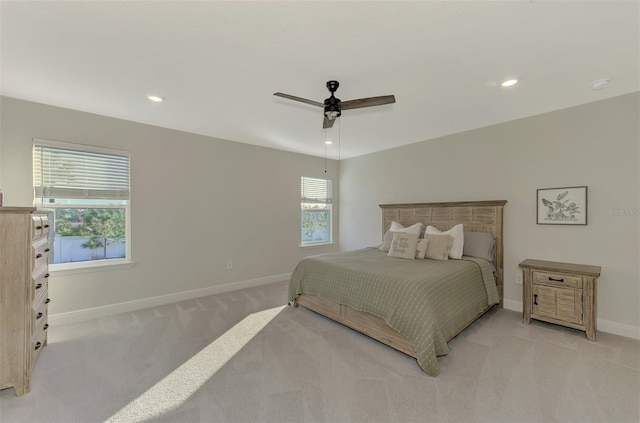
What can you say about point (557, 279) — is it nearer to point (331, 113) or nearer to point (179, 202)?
point (331, 113)

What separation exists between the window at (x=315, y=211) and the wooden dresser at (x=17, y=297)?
12.4 ft

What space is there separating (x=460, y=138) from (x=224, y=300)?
4253mm

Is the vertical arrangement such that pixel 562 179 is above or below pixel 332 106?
below

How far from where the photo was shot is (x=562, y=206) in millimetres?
3092

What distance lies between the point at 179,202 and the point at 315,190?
8.65 feet

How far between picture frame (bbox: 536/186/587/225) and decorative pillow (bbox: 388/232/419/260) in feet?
4.95

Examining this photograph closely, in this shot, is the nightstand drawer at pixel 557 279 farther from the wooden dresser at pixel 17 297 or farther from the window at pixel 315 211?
the wooden dresser at pixel 17 297

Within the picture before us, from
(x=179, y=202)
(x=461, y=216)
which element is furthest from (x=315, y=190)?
(x=461, y=216)

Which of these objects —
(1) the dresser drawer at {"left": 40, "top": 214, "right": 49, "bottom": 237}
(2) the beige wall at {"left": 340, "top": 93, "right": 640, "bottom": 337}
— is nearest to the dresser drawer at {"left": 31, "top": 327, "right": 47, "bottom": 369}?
(1) the dresser drawer at {"left": 40, "top": 214, "right": 49, "bottom": 237}

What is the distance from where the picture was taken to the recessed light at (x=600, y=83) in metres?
2.42

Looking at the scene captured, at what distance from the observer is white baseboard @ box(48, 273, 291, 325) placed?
9.97 ft

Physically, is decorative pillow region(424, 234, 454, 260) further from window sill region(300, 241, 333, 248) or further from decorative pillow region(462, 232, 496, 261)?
window sill region(300, 241, 333, 248)

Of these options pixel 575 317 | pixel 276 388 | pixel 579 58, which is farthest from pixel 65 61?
pixel 575 317

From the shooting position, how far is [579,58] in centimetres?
206
